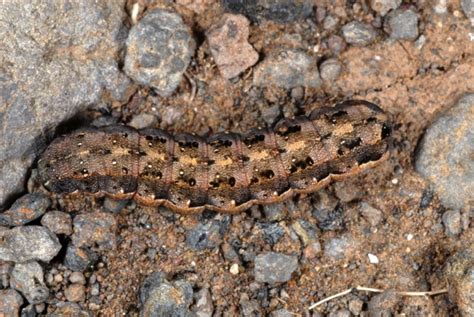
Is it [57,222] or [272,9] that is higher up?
[272,9]

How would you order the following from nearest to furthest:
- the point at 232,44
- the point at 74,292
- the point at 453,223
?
the point at 74,292, the point at 453,223, the point at 232,44

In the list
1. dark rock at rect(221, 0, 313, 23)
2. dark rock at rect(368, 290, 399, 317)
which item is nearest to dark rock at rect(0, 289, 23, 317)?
dark rock at rect(368, 290, 399, 317)

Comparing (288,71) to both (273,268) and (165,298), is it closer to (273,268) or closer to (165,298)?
(273,268)

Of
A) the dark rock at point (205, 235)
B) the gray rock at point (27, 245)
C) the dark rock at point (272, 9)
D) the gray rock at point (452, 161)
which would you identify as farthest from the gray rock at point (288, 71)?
the gray rock at point (27, 245)

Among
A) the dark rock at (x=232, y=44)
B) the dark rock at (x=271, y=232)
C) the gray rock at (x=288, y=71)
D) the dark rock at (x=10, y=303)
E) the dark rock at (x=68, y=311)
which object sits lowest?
the dark rock at (x=68, y=311)

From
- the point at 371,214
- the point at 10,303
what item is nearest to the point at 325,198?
the point at 371,214

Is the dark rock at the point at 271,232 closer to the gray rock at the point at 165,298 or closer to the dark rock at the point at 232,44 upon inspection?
the gray rock at the point at 165,298
